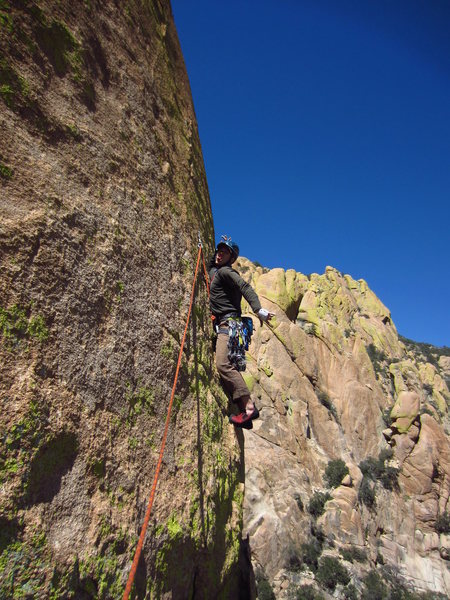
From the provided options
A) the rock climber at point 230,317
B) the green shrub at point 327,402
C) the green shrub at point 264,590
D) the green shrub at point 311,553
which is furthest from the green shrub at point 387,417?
the rock climber at point 230,317

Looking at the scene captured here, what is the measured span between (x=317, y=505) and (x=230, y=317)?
16.3 metres

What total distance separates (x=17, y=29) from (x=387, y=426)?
2841cm

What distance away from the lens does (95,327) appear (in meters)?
2.81

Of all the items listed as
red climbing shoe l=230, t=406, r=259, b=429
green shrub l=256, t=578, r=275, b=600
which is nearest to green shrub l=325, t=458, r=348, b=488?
green shrub l=256, t=578, r=275, b=600

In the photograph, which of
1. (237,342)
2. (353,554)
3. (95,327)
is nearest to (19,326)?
(95,327)

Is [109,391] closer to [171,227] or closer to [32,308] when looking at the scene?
[32,308]

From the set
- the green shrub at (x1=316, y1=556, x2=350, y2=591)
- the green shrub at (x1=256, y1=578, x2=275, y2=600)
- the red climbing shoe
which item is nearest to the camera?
the red climbing shoe

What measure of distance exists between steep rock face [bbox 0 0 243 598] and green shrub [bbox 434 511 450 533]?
24109 mm

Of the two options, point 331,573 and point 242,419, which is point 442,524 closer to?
point 331,573

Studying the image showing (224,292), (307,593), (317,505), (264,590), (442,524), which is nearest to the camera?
(224,292)

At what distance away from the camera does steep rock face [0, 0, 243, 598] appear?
2193 mm

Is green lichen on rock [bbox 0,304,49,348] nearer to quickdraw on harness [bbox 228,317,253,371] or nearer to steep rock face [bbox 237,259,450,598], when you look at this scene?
quickdraw on harness [bbox 228,317,253,371]

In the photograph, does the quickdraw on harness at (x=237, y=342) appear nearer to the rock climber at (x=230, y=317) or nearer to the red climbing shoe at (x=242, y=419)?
the rock climber at (x=230, y=317)

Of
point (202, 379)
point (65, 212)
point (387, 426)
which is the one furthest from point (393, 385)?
point (65, 212)
